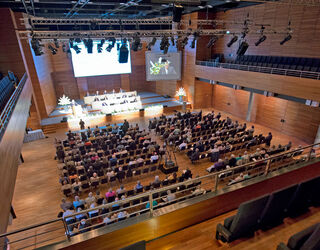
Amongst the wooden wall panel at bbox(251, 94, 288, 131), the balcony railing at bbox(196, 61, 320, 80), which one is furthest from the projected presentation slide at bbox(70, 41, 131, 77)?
the wooden wall panel at bbox(251, 94, 288, 131)

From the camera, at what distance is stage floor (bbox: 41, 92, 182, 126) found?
1628 cm

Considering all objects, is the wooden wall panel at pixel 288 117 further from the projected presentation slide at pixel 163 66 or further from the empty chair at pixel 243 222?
the empty chair at pixel 243 222

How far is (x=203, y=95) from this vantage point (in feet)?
65.7

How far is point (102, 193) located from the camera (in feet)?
28.5

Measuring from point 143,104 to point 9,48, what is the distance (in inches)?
428

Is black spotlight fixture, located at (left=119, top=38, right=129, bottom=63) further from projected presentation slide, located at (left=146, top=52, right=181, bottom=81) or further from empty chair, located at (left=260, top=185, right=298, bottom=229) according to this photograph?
empty chair, located at (left=260, top=185, right=298, bottom=229)

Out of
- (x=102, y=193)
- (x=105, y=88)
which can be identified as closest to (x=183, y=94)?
(x=105, y=88)

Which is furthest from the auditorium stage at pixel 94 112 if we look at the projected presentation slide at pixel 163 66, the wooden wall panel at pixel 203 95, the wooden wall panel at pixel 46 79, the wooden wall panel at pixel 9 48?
the wooden wall panel at pixel 9 48

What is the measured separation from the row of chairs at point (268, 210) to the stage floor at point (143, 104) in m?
15.4

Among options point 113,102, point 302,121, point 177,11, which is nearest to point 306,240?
point 177,11

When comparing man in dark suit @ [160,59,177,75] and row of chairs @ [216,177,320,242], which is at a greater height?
man in dark suit @ [160,59,177,75]

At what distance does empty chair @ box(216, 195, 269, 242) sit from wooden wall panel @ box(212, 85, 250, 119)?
14.9m

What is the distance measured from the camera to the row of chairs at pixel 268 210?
11.8 feet

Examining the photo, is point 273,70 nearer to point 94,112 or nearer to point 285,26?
point 285,26
